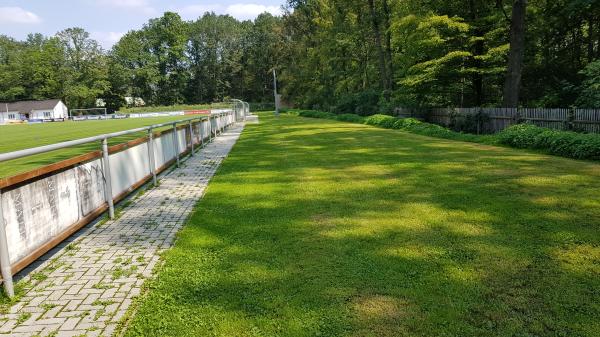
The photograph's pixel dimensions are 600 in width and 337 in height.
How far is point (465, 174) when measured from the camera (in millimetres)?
8914

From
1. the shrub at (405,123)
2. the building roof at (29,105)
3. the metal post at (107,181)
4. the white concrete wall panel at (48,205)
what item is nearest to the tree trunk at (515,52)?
the shrub at (405,123)

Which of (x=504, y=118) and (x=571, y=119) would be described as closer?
(x=571, y=119)

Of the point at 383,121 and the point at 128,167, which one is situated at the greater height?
the point at 383,121

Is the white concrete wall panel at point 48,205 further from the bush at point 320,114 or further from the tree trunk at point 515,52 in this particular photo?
the bush at point 320,114

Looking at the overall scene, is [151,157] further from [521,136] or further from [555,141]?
[521,136]

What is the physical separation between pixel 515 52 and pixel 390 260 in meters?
19.1

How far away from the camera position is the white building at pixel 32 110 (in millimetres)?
81375

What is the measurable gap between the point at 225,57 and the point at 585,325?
10027cm

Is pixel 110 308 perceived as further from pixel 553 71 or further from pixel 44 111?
pixel 44 111

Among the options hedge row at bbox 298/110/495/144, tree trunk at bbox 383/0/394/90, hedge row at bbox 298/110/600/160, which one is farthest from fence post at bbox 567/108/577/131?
tree trunk at bbox 383/0/394/90

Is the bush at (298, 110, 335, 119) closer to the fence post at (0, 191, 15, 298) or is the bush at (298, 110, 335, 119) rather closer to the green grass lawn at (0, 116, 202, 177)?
→ the green grass lawn at (0, 116, 202, 177)

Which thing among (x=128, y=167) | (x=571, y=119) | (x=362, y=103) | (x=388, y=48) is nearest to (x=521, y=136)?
(x=571, y=119)

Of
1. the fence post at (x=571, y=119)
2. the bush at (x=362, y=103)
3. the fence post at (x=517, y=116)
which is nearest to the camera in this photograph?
the fence post at (x=571, y=119)

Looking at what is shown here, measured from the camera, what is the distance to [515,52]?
19922mm
